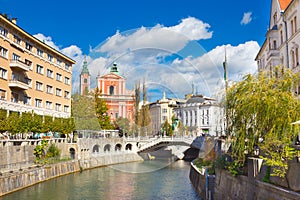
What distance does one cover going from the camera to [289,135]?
17.1 metres

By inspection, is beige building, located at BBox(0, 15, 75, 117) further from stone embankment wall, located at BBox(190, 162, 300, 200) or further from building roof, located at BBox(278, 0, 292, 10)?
building roof, located at BBox(278, 0, 292, 10)

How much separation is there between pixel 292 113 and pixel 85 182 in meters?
27.5

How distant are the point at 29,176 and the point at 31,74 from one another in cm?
2021

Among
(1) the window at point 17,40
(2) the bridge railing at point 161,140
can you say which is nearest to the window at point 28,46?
(1) the window at point 17,40

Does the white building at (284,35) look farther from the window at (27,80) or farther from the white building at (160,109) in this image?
the window at (27,80)

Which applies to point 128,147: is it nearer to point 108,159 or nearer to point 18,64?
point 108,159

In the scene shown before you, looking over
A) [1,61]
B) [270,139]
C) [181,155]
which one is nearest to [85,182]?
[1,61]

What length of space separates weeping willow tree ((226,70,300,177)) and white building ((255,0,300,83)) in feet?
32.1

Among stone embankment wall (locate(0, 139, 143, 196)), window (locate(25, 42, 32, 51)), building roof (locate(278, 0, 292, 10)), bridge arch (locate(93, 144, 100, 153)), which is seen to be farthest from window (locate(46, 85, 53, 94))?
building roof (locate(278, 0, 292, 10))

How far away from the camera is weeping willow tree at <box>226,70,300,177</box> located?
16859mm

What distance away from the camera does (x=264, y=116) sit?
1822 centimetres

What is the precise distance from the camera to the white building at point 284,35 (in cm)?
3155

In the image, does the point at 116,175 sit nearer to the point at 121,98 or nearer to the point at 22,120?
the point at 22,120

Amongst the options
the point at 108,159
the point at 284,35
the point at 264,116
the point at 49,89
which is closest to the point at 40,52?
the point at 49,89
